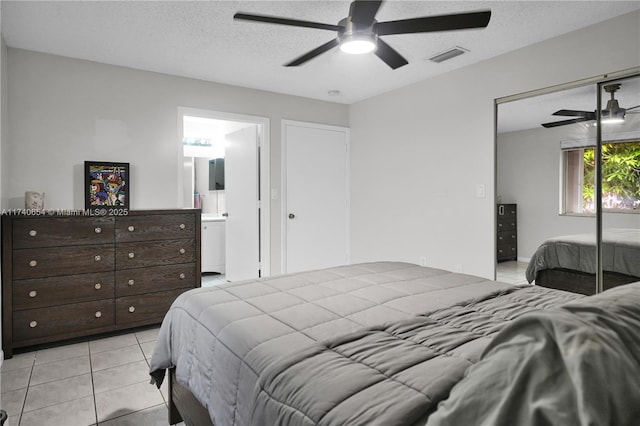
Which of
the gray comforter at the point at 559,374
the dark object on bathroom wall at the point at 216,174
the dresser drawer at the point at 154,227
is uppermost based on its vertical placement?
the dark object on bathroom wall at the point at 216,174

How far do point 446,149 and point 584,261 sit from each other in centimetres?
165

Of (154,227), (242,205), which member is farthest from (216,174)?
(154,227)

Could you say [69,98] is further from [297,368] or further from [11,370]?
[297,368]

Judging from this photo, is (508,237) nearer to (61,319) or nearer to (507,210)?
(507,210)

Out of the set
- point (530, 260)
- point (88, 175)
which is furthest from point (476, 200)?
point (88, 175)

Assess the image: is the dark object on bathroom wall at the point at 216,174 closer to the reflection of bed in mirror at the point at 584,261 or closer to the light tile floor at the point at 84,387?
the light tile floor at the point at 84,387

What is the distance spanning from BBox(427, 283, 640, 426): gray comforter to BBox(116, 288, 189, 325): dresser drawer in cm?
327

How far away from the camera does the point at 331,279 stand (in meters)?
2.19

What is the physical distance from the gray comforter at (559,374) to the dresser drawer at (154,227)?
3.24m

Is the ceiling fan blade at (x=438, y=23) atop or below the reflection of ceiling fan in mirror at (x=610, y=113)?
atop

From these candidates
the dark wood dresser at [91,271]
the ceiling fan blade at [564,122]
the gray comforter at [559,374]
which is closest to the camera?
the gray comforter at [559,374]

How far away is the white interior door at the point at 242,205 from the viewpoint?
4.79 m

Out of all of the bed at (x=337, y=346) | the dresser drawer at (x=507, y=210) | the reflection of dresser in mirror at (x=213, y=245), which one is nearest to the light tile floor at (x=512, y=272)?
the dresser drawer at (x=507, y=210)

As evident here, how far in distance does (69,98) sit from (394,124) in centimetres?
341
